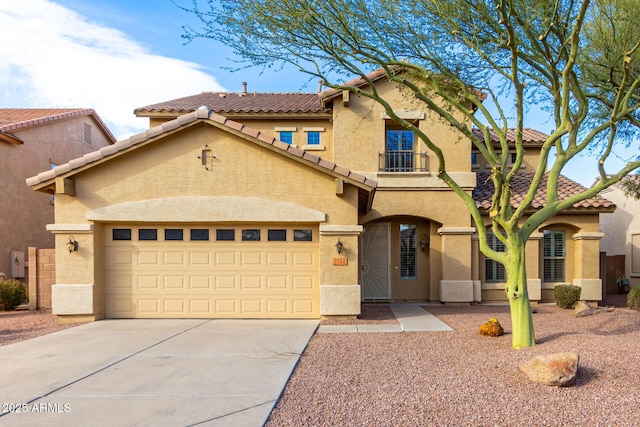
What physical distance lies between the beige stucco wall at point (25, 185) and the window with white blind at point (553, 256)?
66.8 feet

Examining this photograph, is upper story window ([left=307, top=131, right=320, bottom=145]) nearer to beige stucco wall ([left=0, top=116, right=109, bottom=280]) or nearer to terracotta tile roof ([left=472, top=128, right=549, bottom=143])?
terracotta tile roof ([left=472, top=128, right=549, bottom=143])

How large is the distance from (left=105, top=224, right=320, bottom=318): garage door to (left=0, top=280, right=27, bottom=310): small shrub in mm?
4168

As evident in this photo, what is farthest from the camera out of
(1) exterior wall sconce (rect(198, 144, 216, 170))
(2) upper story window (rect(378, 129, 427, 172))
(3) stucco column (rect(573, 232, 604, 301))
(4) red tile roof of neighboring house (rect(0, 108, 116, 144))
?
(4) red tile roof of neighboring house (rect(0, 108, 116, 144))

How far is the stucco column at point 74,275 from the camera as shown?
1020 cm

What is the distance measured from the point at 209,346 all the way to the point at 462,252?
9.08 metres

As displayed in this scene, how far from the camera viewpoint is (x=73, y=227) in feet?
33.6

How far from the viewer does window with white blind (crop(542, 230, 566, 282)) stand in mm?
14305

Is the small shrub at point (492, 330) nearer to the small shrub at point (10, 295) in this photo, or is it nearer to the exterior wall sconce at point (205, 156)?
the exterior wall sconce at point (205, 156)

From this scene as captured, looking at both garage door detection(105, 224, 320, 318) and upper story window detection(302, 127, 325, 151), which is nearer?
garage door detection(105, 224, 320, 318)

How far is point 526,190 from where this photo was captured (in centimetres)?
1453

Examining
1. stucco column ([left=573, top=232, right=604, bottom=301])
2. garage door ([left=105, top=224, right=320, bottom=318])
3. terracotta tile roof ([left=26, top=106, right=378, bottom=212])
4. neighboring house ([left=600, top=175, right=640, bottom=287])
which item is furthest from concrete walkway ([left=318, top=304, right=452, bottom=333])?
neighboring house ([left=600, top=175, right=640, bottom=287])

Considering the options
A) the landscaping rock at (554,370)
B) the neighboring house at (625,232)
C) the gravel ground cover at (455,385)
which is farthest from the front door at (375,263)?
the neighboring house at (625,232)

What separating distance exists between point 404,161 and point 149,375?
10560 millimetres

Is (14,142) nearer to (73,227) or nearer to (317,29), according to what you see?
(73,227)
